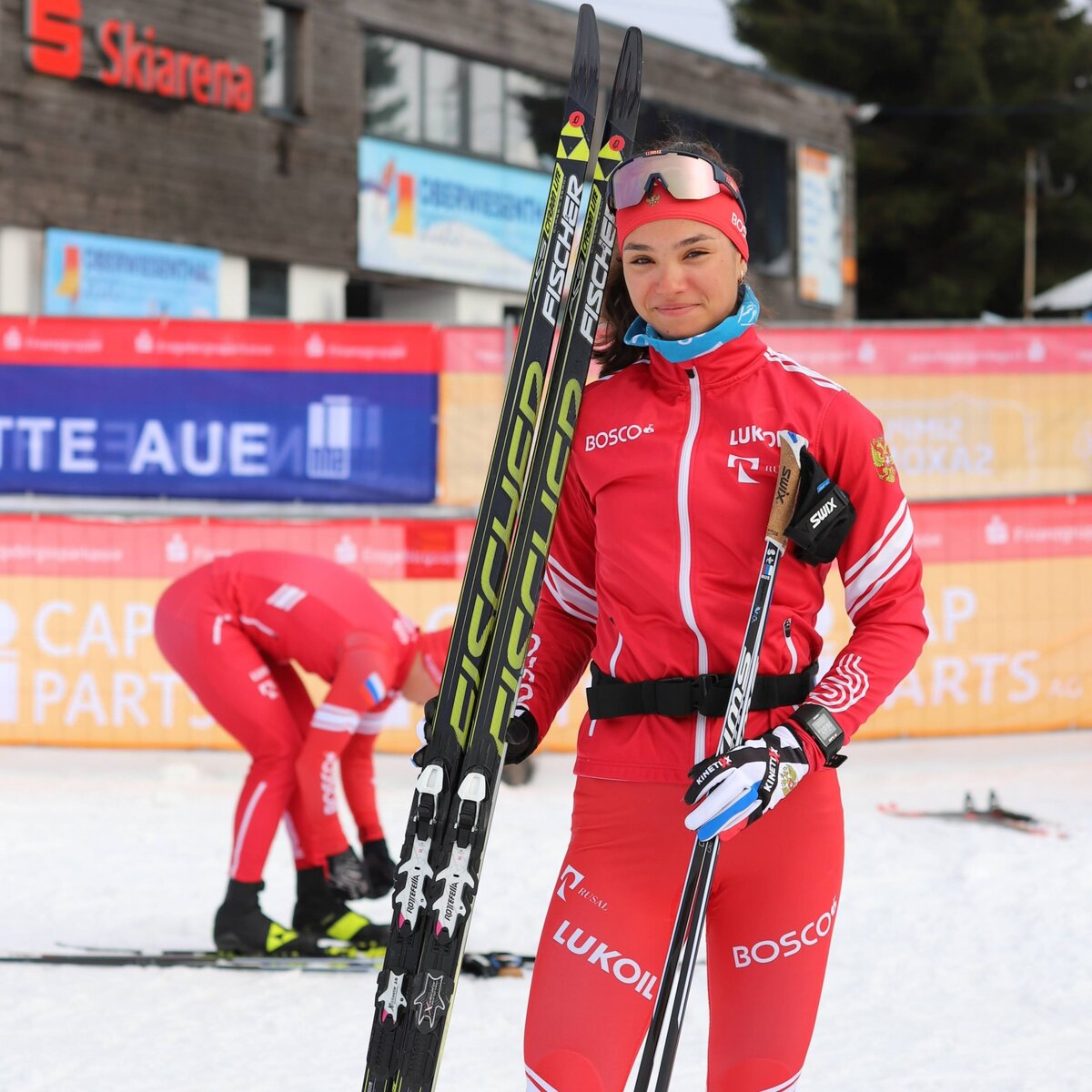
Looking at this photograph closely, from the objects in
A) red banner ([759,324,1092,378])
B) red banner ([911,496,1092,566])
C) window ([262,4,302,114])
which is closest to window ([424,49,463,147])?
window ([262,4,302,114])

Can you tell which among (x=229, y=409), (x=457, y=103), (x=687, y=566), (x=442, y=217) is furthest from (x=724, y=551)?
(x=457, y=103)

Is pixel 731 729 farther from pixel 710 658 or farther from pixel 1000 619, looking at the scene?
pixel 1000 619

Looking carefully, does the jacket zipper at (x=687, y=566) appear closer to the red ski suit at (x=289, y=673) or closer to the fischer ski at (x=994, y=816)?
the red ski suit at (x=289, y=673)

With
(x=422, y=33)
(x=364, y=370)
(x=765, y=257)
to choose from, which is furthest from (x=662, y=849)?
(x=765, y=257)

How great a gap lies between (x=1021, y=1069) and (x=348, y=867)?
8.22 ft

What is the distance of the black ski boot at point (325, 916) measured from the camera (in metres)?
5.54

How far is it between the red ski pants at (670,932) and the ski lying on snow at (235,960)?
285cm

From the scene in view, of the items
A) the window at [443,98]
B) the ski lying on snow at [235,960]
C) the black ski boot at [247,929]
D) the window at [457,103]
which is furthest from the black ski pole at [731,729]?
the window at [443,98]

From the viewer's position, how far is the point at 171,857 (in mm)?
6957

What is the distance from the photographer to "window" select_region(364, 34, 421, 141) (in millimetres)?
21781

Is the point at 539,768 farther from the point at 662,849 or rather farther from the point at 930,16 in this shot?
the point at 930,16

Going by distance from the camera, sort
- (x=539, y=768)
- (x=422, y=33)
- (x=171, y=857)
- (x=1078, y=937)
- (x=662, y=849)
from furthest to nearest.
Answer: (x=422, y=33) → (x=539, y=768) → (x=171, y=857) → (x=1078, y=937) → (x=662, y=849)

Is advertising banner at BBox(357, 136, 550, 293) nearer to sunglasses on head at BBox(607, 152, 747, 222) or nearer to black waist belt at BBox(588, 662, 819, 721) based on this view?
sunglasses on head at BBox(607, 152, 747, 222)

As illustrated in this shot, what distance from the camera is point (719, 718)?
7.93 ft
